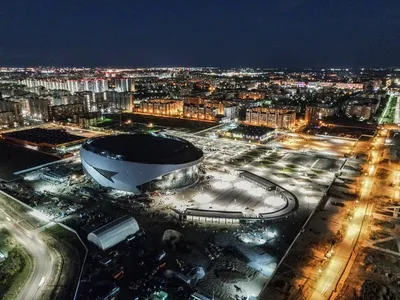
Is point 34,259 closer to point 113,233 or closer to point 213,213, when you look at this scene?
point 113,233

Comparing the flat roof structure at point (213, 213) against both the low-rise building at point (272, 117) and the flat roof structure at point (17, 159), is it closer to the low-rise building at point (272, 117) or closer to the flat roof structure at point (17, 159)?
the flat roof structure at point (17, 159)

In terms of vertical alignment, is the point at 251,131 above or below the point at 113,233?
above

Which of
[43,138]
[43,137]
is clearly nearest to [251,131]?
[43,138]

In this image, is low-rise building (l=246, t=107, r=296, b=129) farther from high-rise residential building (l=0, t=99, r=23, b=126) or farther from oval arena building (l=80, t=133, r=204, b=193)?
high-rise residential building (l=0, t=99, r=23, b=126)

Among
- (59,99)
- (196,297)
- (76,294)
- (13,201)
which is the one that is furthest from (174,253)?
(59,99)

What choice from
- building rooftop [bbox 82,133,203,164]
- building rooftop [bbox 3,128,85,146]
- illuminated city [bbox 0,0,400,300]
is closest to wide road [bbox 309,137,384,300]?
illuminated city [bbox 0,0,400,300]

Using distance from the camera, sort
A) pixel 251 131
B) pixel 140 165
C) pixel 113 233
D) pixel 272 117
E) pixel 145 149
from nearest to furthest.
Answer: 1. pixel 113 233
2. pixel 140 165
3. pixel 145 149
4. pixel 251 131
5. pixel 272 117

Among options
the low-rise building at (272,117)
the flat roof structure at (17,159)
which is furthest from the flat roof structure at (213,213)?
the low-rise building at (272,117)

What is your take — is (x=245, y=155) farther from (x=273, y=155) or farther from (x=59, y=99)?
(x=59, y=99)
